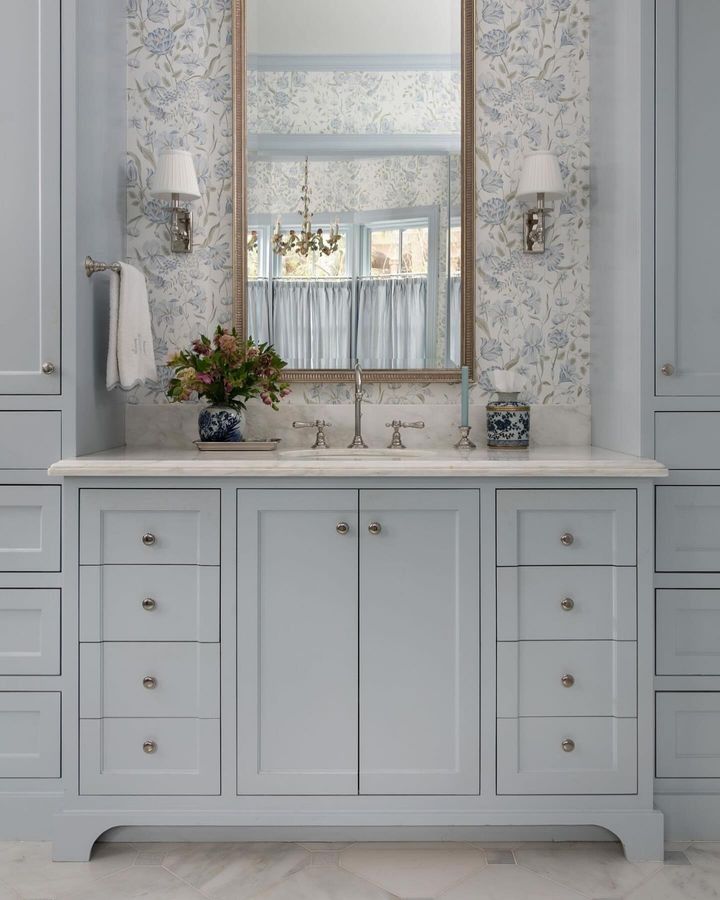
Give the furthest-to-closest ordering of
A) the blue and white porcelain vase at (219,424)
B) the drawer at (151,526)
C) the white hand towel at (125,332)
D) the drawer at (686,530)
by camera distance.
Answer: the blue and white porcelain vase at (219,424)
the white hand towel at (125,332)
the drawer at (686,530)
the drawer at (151,526)

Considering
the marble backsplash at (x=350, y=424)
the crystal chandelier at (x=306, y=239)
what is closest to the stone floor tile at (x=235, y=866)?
the marble backsplash at (x=350, y=424)

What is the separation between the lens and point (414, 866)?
73.0 inches

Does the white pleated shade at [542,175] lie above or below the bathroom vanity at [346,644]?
above

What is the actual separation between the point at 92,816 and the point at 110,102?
1.88 meters

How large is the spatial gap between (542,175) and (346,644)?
1442mm

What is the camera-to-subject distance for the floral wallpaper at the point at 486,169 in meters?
2.41

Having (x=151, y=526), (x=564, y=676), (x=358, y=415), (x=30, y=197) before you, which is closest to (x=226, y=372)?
(x=358, y=415)

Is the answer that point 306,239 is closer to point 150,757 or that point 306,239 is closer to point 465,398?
point 465,398

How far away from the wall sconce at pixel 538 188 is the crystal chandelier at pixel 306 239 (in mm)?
574

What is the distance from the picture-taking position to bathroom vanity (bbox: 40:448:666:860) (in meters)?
1.86

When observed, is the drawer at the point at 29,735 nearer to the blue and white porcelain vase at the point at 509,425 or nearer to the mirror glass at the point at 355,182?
the mirror glass at the point at 355,182

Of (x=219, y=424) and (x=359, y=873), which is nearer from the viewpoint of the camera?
(x=359, y=873)

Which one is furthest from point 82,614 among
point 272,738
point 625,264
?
point 625,264

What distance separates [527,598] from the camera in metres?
1.88
